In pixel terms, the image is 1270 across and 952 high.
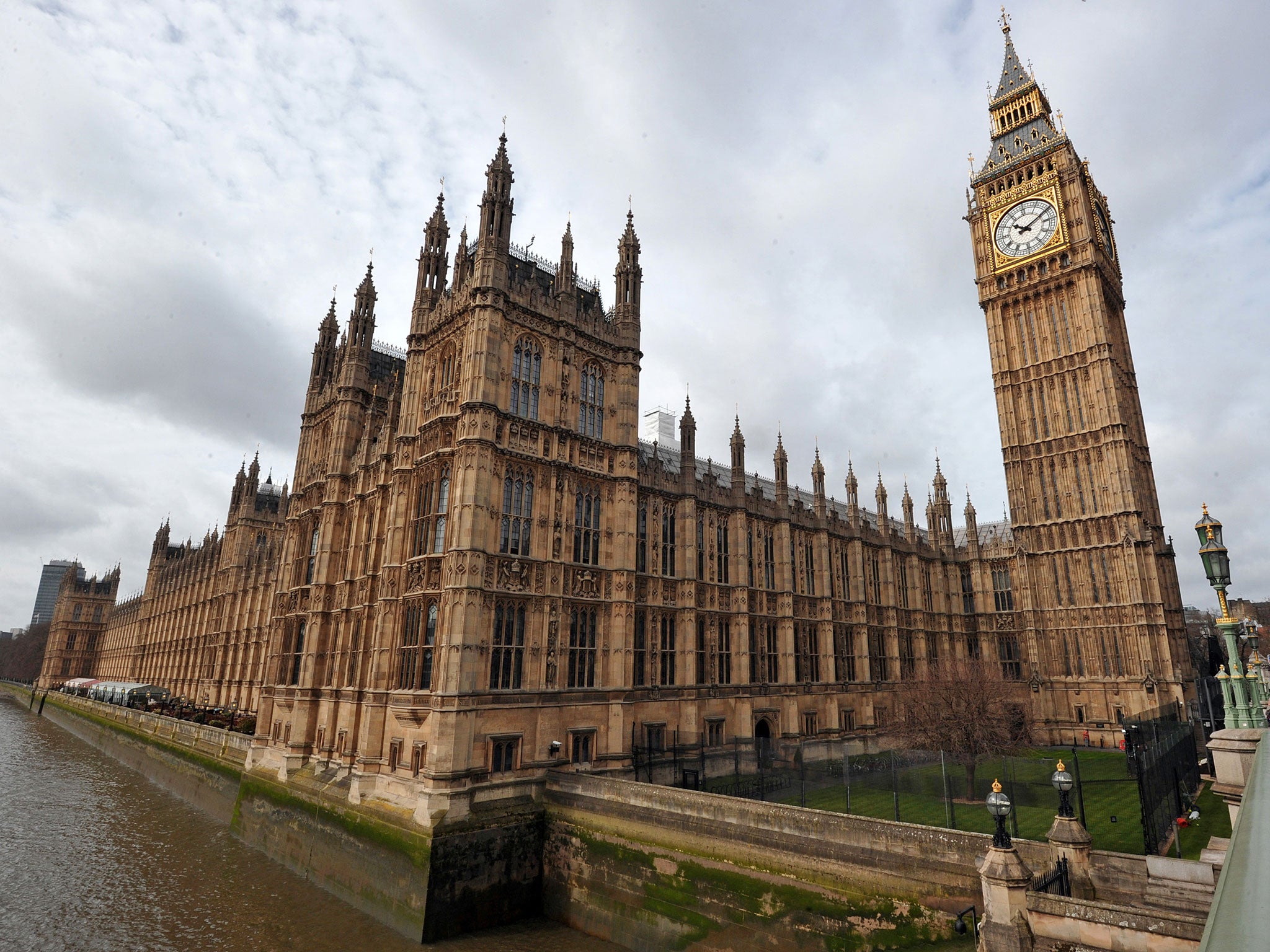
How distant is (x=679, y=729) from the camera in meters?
35.2

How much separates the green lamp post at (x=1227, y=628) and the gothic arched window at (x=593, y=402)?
80.0 feet

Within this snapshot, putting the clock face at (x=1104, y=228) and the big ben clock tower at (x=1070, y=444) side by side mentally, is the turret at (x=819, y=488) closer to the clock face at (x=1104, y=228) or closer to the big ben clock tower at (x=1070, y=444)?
the big ben clock tower at (x=1070, y=444)

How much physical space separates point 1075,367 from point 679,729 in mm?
49948

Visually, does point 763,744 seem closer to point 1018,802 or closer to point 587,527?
point 1018,802

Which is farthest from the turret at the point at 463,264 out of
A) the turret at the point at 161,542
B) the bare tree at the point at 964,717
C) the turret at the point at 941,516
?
the turret at the point at 161,542

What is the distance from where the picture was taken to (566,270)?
115 feet

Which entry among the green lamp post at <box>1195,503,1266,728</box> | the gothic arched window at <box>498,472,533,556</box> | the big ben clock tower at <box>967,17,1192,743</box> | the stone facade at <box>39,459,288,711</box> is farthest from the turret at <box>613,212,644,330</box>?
the big ben clock tower at <box>967,17,1192,743</box>

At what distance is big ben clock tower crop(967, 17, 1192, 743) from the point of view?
180 feet

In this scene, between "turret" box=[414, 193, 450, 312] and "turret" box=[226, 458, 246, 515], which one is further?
"turret" box=[226, 458, 246, 515]

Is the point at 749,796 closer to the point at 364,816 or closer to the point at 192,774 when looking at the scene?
the point at 364,816

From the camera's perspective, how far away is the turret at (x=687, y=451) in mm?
38469

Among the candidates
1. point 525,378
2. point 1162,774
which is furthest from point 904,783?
point 525,378

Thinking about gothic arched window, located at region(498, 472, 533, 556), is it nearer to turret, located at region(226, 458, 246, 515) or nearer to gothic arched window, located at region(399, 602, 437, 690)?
gothic arched window, located at region(399, 602, 437, 690)

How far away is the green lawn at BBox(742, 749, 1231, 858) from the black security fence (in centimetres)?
69
